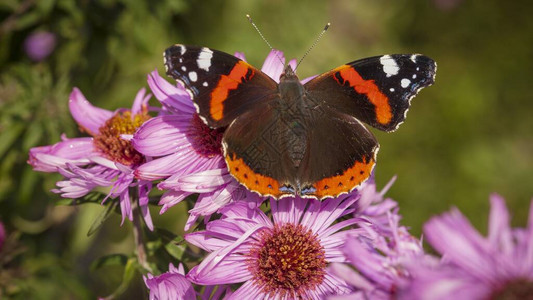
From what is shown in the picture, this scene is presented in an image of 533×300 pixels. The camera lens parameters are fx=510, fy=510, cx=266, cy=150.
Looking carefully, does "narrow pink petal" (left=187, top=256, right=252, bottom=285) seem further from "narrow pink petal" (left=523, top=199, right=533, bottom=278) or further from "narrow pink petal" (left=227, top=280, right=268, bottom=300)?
"narrow pink petal" (left=523, top=199, right=533, bottom=278)

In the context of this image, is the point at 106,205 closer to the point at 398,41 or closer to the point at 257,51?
the point at 257,51

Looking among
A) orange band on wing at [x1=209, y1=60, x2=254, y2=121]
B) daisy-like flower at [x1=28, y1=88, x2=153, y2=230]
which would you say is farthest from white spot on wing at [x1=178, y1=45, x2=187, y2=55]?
daisy-like flower at [x1=28, y1=88, x2=153, y2=230]

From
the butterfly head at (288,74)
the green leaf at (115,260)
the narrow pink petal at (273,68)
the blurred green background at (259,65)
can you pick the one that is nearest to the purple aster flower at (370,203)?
the butterfly head at (288,74)

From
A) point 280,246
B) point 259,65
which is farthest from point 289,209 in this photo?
point 259,65

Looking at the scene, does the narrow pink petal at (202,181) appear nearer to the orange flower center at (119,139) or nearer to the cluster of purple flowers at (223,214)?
the cluster of purple flowers at (223,214)

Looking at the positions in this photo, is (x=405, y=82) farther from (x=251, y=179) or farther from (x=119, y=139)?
(x=119, y=139)

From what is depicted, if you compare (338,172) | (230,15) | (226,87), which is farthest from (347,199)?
(230,15)
